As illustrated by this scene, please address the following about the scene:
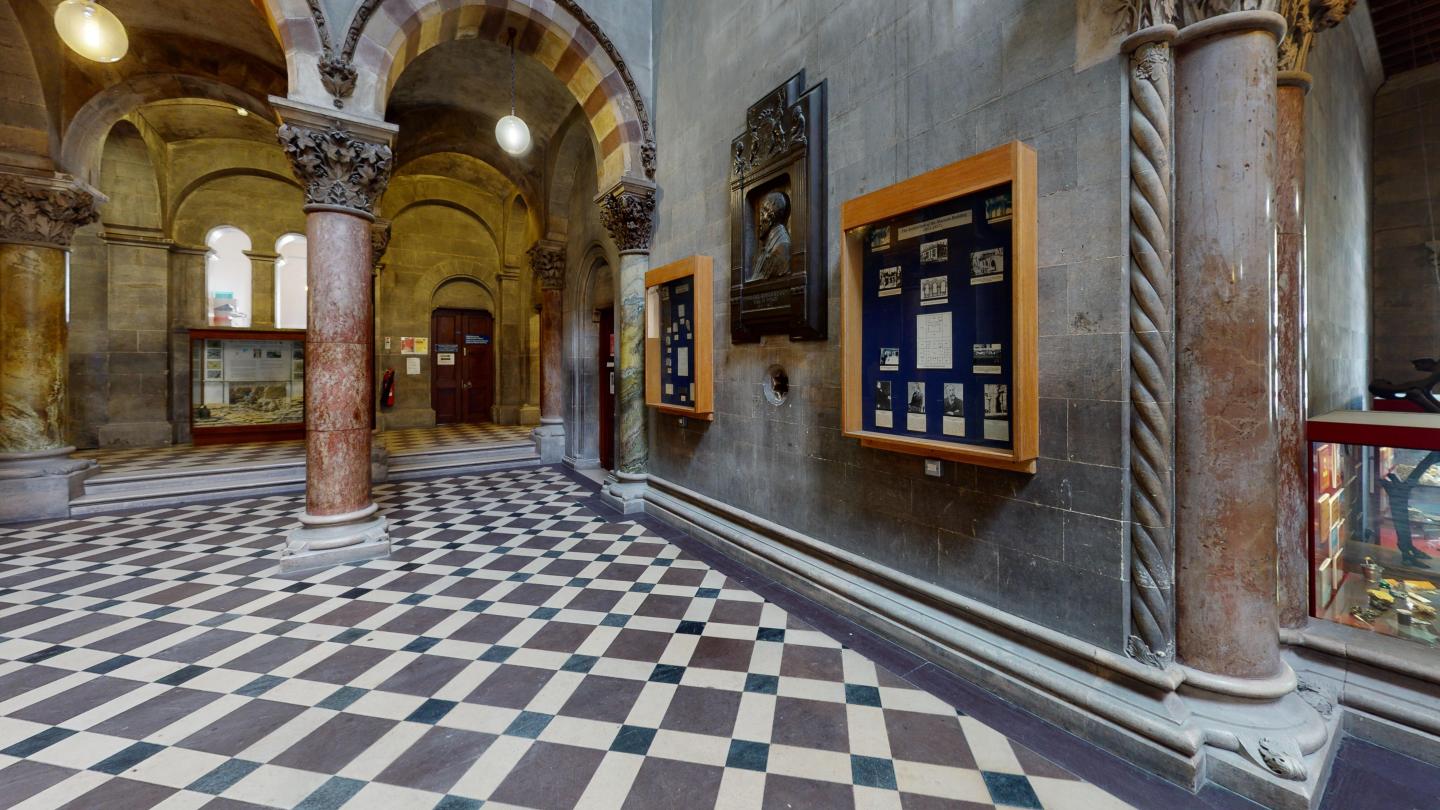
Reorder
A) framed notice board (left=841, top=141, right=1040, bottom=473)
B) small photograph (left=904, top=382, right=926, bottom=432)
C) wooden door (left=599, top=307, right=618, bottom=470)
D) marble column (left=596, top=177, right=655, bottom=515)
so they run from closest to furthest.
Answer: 1. framed notice board (left=841, top=141, right=1040, bottom=473)
2. small photograph (left=904, top=382, right=926, bottom=432)
3. marble column (left=596, top=177, right=655, bottom=515)
4. wooden door (left=599, top=307, right=618, bottom=470)

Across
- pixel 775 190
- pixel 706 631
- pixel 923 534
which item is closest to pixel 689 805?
pixel 706 631

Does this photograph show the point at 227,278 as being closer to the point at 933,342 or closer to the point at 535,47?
the point at 535,47

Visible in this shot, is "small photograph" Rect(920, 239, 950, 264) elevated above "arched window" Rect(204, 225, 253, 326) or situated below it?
below

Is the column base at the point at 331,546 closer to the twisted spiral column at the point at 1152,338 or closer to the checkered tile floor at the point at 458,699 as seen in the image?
the checkered tile floor at the point at 458,699

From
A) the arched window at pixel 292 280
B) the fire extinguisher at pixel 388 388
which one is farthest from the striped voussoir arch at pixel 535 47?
the arched window at pixel 292 280

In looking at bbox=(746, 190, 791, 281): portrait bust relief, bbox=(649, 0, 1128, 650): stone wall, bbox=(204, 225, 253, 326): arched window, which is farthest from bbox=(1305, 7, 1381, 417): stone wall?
bbox=(204, 225, 253, 326): arched window

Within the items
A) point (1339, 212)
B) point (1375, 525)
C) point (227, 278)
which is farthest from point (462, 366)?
point (1375, 525)

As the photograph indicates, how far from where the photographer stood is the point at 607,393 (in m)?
7.64

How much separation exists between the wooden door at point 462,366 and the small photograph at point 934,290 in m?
12.3

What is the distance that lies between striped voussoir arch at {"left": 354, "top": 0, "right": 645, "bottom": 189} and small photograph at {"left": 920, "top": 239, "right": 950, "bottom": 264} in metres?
3.60

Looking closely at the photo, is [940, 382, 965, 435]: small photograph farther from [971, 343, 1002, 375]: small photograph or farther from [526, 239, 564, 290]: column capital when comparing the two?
[526, 239, 564, 290]: column capital

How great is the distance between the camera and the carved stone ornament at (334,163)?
12.8 feet

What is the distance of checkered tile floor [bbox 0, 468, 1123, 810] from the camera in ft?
5.90

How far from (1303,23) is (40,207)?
31.7ft
